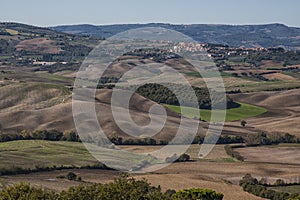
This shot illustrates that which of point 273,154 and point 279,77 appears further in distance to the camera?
point 279,77

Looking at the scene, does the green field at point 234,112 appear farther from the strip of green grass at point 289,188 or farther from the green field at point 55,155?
the strip of green grass at point 289,188

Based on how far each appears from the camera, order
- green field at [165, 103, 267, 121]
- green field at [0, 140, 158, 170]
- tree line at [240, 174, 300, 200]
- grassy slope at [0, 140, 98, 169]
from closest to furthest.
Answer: tree line at [240, 174, 300, 200] → grassy slope at [0, 140, 98, 169] → green field at [0, 140, 158, 170] → green field at [165, 103, 267, 121]

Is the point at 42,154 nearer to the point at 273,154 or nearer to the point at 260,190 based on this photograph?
the point at 260,190

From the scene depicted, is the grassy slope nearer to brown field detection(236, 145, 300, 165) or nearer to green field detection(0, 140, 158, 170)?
green field detection(0, 140, 158, 170)

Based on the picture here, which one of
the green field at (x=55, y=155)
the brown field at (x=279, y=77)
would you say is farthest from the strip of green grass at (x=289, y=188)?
the brown field at (x=279, y=77)

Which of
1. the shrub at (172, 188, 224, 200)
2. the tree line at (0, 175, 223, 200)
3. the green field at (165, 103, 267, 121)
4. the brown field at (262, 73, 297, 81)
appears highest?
the tree line at (0, 175, 223, 200)

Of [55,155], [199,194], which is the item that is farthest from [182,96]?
[199,194]

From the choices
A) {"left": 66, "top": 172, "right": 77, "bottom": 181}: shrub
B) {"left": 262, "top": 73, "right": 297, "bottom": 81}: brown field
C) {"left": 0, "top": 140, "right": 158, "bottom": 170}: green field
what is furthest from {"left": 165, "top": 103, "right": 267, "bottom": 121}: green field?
{"left": 262, "top": 73, "right": 297, "bottom": 81}: brown field

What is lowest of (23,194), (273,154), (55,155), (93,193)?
(273,154)

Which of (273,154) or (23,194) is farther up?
(23,194)
